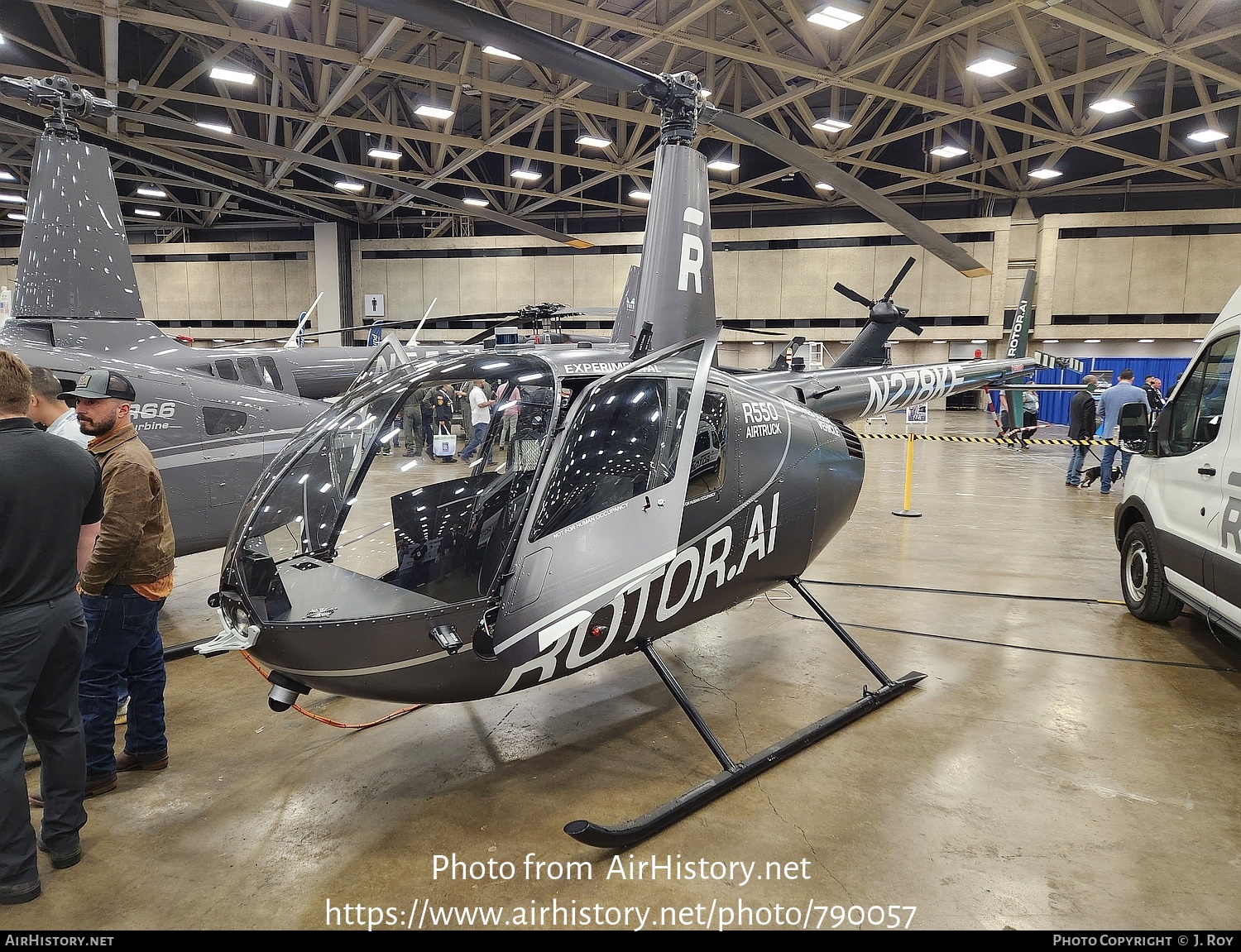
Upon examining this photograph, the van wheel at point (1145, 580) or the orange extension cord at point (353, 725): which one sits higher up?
the van wheel at point (1145, 580)

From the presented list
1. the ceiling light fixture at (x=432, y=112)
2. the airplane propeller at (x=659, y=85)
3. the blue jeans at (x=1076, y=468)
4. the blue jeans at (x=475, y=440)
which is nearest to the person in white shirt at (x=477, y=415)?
the blue jeans at (x=475, y=440)

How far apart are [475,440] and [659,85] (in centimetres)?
219

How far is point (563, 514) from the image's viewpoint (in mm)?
3098

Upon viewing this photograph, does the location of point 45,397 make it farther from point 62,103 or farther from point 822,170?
point 822,170

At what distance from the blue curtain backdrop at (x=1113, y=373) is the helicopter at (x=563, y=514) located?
22268 mm

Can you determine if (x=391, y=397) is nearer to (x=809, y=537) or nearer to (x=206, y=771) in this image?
(x=206, y=771)

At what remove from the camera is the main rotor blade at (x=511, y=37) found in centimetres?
271

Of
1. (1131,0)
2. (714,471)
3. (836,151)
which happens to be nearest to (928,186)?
(836,151)

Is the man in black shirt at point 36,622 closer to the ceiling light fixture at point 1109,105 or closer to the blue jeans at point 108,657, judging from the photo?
the blue jeans at point 108,657

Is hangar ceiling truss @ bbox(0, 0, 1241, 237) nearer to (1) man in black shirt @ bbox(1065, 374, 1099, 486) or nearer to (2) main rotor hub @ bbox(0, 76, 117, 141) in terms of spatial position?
(2) main rotor hub @ bbox(0, 76, 117, 141)

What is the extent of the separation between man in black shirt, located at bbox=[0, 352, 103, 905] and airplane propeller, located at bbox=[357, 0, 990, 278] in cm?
197

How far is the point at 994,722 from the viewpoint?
4.07m

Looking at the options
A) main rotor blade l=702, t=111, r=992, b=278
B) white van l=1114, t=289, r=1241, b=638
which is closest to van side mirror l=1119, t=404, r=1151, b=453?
white van l=1114, t=289, r=1241, b=638

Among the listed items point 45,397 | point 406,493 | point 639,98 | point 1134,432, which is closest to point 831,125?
point 639,98
